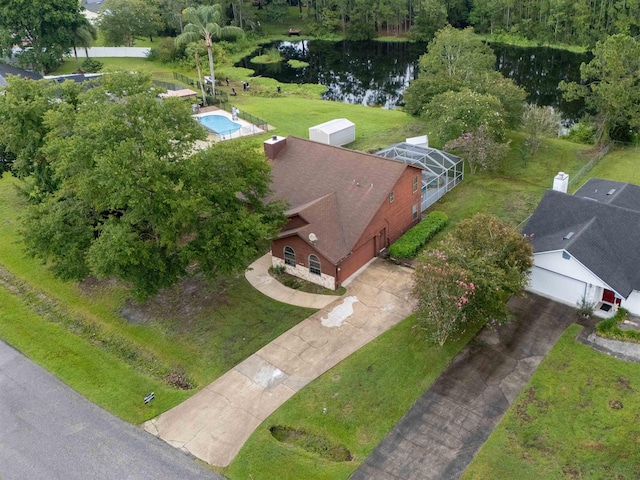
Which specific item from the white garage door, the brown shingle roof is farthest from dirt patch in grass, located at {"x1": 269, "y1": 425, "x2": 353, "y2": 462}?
the white garage door

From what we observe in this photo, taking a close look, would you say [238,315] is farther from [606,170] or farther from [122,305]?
[606,170]

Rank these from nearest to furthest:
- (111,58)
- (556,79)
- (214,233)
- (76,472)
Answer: (76,472)
(214,233)
(556,79)
(111,58)

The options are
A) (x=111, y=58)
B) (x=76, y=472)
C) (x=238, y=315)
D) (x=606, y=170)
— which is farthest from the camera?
(x=111, y=58)

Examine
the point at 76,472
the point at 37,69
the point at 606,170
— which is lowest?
the point at 76,472

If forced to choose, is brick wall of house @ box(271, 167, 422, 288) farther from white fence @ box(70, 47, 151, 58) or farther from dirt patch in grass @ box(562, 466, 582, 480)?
white fence @ box(70, 47, 151, 58)

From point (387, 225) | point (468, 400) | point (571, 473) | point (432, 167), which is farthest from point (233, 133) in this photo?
point (571, 473)

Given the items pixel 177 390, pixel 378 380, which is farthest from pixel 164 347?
pixel 378 380

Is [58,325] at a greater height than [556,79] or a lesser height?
lesser
